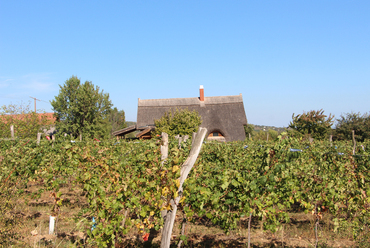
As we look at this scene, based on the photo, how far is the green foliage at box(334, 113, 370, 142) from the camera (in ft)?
69.7

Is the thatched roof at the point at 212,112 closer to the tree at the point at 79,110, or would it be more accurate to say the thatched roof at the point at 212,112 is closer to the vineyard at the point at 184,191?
the tree at the point at 79,110

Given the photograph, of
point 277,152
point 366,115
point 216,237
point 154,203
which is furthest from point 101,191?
point 366,115

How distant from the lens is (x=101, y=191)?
2807 millimetres

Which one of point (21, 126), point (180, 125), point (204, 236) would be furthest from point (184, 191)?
point (21, 126)

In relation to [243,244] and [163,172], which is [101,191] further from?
[243,244]

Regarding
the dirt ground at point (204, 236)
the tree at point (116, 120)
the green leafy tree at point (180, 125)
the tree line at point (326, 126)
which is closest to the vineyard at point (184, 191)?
the dirt ground at point (204, 236)

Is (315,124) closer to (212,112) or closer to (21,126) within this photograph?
(212,112)

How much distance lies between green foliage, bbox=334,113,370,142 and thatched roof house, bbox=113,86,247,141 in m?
8.27

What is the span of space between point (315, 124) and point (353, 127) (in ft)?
10.1

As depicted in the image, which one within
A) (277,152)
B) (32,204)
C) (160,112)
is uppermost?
(160,112)

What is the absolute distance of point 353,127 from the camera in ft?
71.1

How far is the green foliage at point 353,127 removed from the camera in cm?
2125

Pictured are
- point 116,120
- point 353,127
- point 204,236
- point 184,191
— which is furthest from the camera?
point 116,120

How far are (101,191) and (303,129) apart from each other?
880 inches
